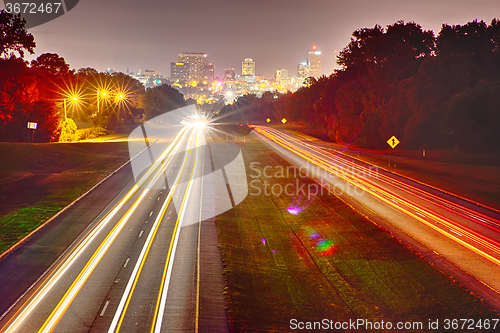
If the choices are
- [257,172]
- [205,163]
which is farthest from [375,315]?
[205,163]

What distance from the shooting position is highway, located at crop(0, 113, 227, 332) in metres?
12.9

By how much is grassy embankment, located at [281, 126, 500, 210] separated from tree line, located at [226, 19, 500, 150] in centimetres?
291

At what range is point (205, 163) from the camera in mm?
47562

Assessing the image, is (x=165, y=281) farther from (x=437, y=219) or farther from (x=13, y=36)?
(x=13, y=36)

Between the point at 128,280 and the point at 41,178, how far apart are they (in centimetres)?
2381

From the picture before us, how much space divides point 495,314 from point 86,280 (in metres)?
14.3

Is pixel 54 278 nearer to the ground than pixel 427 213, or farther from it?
nearer to the ground

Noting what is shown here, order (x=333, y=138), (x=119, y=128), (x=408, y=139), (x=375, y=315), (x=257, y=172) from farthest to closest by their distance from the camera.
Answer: (x=119, y=128) < (x=333, y=138) < (x=408, y=139) < (x=257, y=172) < (x=375, y=315)

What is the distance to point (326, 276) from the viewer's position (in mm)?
17609

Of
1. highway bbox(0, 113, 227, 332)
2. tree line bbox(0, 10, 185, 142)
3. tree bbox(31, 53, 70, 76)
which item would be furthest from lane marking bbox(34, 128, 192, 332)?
tree bbox(31, 53, 70, 76)

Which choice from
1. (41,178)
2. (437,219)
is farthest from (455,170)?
(41,178)

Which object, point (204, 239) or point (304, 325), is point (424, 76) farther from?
point (304, 325)

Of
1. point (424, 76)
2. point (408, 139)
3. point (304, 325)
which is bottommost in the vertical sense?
point (304, 325)

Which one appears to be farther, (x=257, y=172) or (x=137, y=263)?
(x=257, y=172)
